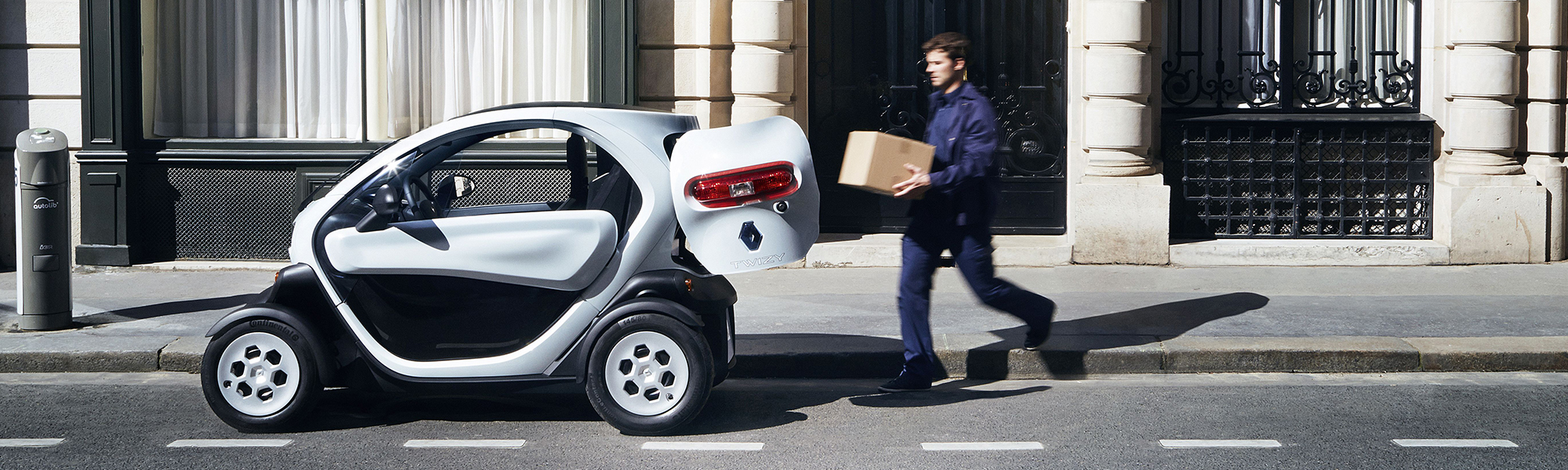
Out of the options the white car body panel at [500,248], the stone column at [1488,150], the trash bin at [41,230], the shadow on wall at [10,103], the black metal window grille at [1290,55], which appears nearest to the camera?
the white car body panel at [500,248]

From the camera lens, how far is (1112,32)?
31.3ft

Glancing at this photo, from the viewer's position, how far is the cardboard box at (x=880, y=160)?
547 cm

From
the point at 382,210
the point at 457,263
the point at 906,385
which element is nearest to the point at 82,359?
the point at 382,210

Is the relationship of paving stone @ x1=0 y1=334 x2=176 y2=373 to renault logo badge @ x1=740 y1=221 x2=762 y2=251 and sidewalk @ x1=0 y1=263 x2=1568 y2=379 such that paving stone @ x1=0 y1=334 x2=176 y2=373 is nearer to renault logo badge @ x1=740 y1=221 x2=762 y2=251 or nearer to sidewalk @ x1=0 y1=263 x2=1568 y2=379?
sidewalk @ x1=0 y1=263 x2=1568 y2=379

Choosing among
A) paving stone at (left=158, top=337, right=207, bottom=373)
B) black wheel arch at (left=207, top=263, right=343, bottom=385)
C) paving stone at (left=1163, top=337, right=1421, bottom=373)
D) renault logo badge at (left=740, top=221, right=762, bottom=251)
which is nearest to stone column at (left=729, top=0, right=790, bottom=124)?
paving stone at (left=1163, top=337, right=1421, bottom=373)

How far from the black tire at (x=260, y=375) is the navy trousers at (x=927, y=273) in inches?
97.2

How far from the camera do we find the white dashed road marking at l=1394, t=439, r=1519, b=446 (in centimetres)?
483

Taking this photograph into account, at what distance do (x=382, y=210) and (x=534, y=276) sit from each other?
2.03 feet

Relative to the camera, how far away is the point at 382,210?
497cm

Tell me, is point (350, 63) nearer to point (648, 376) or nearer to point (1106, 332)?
point (648, 376)

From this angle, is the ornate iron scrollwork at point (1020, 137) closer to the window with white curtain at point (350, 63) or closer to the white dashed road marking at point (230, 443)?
the window with white curtain at point (350, 63)

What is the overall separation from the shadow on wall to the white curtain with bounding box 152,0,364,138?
0.91 metres

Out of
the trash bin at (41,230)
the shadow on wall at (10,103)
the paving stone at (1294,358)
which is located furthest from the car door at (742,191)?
the shadow on wall at (10,103)

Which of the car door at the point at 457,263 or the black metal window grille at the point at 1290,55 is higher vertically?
the black metal window grille at the point at 1290,55
